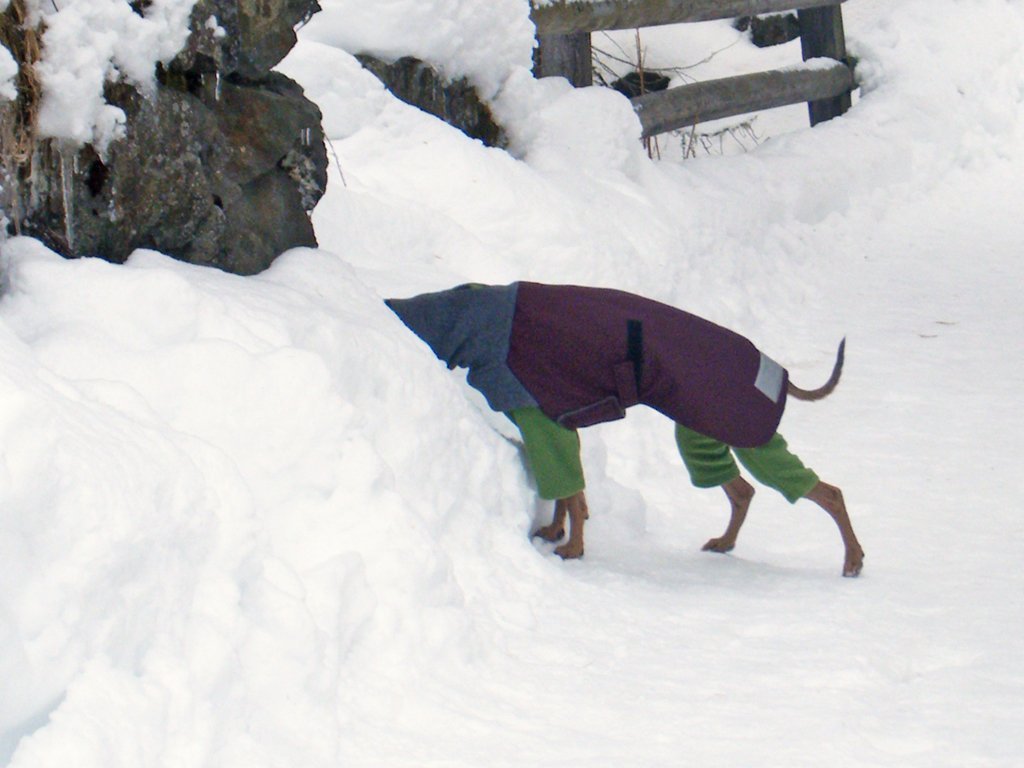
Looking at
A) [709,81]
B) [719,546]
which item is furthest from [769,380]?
[709,81]

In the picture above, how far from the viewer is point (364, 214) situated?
208 inches

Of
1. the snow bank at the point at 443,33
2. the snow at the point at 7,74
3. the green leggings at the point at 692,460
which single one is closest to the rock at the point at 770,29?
the snow bank at the point at 443,33

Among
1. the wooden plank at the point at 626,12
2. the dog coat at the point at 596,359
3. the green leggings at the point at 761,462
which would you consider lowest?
the green leggings at the point at 761,462

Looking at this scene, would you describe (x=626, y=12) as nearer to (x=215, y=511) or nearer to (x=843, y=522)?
(x=843, y=522)

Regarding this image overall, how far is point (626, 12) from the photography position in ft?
25.3

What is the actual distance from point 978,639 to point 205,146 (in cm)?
239

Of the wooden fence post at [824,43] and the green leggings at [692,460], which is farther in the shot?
the wooden fence post at [824,43]

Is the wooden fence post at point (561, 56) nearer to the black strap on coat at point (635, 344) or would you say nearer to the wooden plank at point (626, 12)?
the wooden plank at point (626, 12)

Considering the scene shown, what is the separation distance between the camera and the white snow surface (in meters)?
2.31

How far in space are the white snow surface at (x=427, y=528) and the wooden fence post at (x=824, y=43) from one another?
157 inches

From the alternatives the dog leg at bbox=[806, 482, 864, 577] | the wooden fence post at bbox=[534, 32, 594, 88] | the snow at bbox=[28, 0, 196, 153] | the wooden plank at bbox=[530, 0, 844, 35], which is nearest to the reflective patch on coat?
the dog leg at bbox=[806, 482, 864, 577]

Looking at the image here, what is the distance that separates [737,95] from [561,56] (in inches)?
71.4

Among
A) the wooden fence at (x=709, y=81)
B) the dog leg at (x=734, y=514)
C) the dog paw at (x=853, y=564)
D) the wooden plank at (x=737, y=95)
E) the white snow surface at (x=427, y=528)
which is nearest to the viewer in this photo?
the white snow surface at (x=427, y=528)

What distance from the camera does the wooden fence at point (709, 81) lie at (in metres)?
7.47
